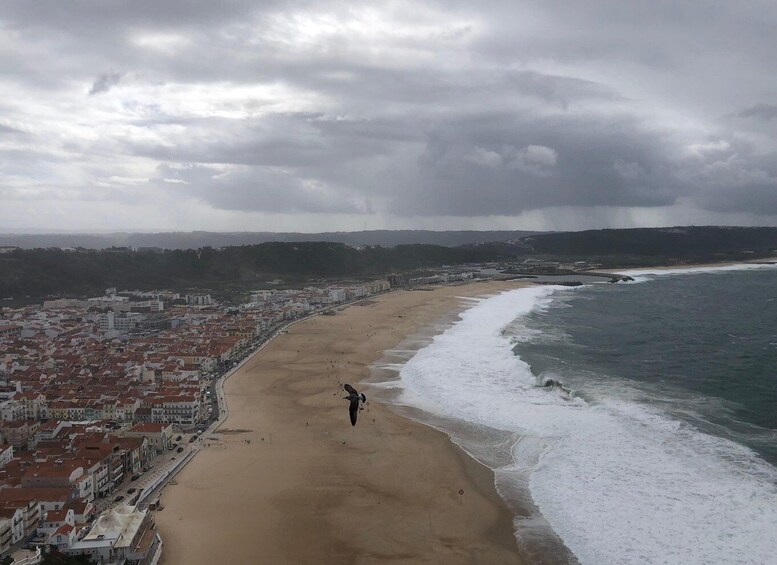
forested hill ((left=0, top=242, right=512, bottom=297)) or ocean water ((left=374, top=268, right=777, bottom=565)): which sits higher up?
forested hill ((left=0, top=242, right=512, bottom=297))

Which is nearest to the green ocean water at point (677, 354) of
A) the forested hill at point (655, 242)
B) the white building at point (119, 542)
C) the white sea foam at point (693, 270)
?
the white building at point (119, 542)

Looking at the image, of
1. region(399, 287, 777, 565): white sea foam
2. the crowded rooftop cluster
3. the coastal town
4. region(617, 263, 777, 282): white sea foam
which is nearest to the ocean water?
region(399, 287, 777, 565): white sea foam

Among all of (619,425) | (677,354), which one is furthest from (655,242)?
(619,425)

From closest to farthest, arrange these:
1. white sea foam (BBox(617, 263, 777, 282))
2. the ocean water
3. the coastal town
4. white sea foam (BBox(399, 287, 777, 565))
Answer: the coastal town → white sea foam (BBox(399, 287, 777, 565)) → the ocean water → white sea foam (BBox(617, 263, 777, 282))

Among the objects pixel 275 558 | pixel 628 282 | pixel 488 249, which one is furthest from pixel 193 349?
pixel 488 249

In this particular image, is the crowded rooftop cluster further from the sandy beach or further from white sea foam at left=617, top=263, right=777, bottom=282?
white sea foam at left=617, top=263, right=777, bottom=282

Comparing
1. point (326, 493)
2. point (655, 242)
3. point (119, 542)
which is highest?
point (655, 242)

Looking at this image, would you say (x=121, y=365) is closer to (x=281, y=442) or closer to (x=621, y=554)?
(x=281, y=442)

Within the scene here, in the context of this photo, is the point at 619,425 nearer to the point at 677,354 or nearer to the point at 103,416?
the point at 677,354
